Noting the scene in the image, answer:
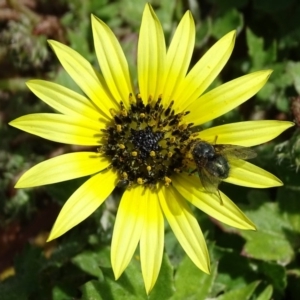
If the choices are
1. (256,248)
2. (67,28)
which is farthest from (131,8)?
(256,248)

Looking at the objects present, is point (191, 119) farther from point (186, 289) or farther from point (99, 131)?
point (186, 289)

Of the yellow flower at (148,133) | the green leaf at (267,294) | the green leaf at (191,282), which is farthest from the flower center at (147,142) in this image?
the green leaf at (267,294)

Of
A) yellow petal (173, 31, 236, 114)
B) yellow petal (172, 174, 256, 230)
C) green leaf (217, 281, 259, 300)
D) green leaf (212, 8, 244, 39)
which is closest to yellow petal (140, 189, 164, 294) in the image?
yellow petal (172, 174, 256, 230)

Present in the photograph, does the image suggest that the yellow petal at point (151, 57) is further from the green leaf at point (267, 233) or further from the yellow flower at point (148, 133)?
the green leaf at point (267, 233)

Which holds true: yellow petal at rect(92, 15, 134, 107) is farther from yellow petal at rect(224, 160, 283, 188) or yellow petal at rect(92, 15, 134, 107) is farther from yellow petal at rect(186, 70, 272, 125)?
yellow petal at rect(224, 160, 283, 188)

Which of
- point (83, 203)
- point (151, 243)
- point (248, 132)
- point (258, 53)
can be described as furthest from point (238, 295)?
point (258, 53)

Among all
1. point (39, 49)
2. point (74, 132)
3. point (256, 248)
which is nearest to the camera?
point (74, 132)
